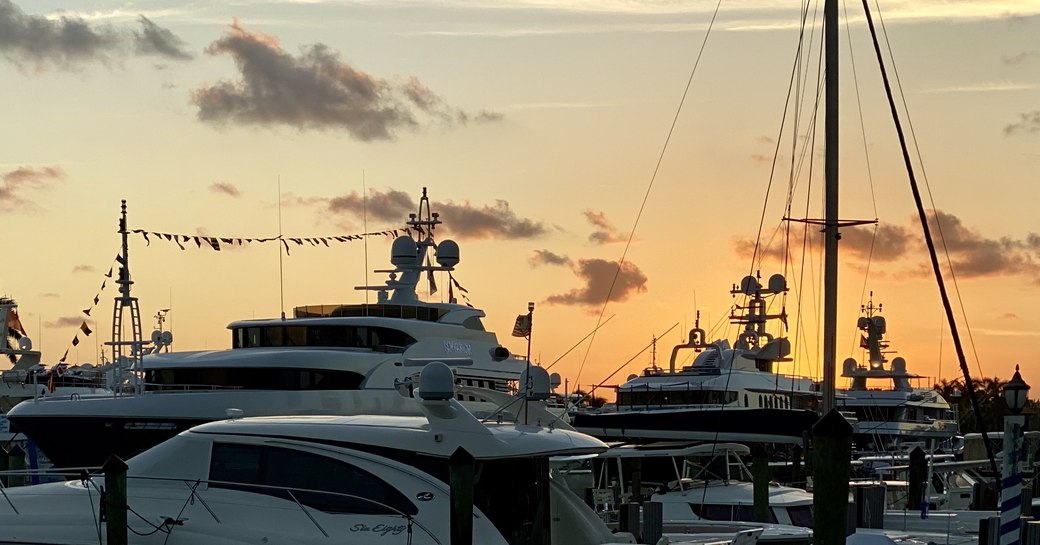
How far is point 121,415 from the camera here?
2772cm

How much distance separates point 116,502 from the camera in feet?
39.3

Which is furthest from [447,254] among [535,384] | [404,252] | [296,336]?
[535,384]

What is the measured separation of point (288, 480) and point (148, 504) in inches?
54.3

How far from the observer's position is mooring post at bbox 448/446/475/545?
11.5 m

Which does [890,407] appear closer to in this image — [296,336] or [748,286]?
[748,286]

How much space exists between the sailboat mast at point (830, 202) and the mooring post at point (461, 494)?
912cm

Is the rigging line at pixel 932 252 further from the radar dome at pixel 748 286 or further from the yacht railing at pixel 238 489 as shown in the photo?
the radar dome at pixel 748 286

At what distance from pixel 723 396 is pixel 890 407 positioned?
2305cm

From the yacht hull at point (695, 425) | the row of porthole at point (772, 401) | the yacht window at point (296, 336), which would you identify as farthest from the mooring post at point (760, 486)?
the row of porthole at point (772, 401)

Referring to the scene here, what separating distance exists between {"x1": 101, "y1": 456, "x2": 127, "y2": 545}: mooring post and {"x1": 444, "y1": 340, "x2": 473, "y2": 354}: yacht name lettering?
1946 cm

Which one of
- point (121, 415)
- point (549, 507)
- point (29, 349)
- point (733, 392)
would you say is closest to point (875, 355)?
point (733, 392)

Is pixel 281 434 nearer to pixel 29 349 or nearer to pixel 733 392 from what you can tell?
pixel 733 392

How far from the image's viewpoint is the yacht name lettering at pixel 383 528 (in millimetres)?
11914

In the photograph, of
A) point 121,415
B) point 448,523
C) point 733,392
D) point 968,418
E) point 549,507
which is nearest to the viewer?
point 448,523
